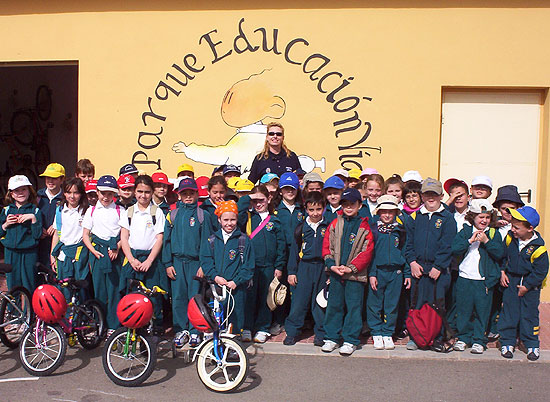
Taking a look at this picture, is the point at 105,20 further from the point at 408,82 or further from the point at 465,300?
the point at 465,300

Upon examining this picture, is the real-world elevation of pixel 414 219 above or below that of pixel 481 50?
below

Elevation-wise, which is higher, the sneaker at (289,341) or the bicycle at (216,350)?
the bicycle at (216,350)

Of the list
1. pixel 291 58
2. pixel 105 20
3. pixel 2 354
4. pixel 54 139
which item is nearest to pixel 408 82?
pixel 291 58

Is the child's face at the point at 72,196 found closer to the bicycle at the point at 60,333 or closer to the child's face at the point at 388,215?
the bicycle at the point at 60,333

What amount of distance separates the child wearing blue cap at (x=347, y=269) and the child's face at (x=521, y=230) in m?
1.47

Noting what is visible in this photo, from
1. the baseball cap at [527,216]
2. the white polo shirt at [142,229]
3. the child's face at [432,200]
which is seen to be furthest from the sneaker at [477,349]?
the white polo shirt at [142,229]

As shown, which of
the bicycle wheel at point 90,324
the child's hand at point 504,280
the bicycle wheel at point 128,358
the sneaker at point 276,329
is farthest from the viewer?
the sneaker at point 276,329

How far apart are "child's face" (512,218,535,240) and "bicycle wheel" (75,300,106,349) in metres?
4.37

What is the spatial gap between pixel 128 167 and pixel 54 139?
8185 millimetres

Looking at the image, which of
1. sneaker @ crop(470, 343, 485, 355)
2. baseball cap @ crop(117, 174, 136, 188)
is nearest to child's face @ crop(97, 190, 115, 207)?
baseball cap @ crop(117, 174, 136, 188)

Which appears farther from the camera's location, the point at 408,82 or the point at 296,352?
the point at 408,82

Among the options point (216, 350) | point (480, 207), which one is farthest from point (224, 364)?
point (480, 207)

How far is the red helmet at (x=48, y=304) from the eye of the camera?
16.2ft

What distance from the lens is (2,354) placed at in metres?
5.52
